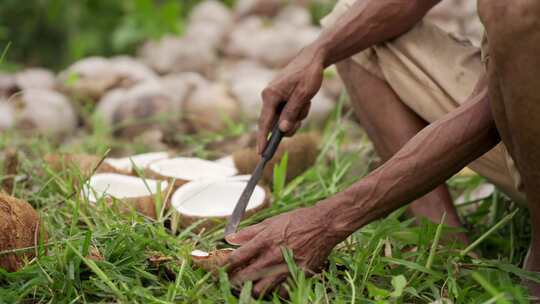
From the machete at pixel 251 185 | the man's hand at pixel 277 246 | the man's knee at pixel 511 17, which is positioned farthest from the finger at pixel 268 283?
the man's knee at pixel 511 17

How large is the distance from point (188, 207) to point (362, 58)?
63cm

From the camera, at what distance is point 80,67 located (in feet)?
13.5

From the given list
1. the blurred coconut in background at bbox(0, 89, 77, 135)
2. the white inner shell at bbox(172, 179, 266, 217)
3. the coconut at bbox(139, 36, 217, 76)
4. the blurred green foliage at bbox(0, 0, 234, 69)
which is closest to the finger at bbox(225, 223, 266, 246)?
the white inner shell at bbox(172, 179, 266, 217)

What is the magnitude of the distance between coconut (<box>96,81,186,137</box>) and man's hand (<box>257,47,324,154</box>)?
147 centimetres

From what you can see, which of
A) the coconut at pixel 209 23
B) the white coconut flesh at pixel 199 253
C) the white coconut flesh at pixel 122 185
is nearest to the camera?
the white coconut flesh at pixel 199 253

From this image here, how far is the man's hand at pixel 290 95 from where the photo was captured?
1968 millimetres

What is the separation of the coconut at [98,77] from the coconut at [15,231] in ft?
7.48

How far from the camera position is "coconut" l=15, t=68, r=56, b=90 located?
13.8 feet

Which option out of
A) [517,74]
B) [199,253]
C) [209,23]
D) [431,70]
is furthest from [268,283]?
[209,23]

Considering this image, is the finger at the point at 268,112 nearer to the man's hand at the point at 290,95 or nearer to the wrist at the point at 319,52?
the man's hand at the point at 290,95

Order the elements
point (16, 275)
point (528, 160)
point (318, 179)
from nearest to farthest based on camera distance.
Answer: point (528, 160)
point (16, 275)
point (318, 179)

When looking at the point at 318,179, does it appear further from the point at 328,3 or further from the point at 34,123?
the point at 328,3

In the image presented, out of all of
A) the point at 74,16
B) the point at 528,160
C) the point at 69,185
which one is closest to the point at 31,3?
the point at 74,16

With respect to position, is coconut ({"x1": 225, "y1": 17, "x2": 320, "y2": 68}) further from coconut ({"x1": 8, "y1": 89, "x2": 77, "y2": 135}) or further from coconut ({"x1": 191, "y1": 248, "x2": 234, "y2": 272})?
coconut ({"x1": 191, "y1": 248, "x2": 234, "y2": 272})
